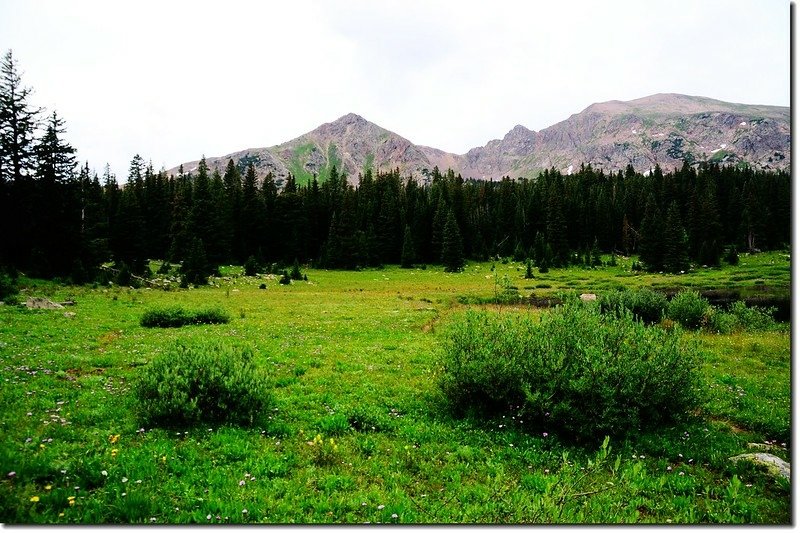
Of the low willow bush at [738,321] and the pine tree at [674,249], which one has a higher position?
the pine tree at [674,249]

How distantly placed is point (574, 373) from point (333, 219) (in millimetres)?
86237

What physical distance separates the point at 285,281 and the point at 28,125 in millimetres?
32394

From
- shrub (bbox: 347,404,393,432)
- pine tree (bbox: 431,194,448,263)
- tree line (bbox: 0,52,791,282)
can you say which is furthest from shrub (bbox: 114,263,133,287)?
pine tree (bbox: 431,194,448,263)

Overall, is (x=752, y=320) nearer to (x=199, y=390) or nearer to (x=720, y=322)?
(x=720, y=322)

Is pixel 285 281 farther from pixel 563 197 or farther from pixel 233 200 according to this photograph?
pixel 563 197

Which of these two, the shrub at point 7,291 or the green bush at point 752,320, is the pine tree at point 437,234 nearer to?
the green bush at point 752,320

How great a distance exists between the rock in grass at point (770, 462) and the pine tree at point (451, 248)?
254 feet

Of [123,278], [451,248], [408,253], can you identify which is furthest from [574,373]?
[408,253]

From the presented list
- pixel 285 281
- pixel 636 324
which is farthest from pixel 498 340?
pixel 285 281

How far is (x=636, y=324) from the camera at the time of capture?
11859mm

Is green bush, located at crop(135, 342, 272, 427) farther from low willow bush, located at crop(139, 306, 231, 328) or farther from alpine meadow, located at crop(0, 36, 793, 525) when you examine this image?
low willow bush, located at crop(139, 306, 231, 328)

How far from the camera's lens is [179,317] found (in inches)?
1025

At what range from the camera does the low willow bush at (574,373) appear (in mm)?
9922

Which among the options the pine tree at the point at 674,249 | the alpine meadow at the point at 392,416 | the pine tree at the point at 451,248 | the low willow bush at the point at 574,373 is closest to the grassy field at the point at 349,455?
the alpine meadow at the point at 392,416
